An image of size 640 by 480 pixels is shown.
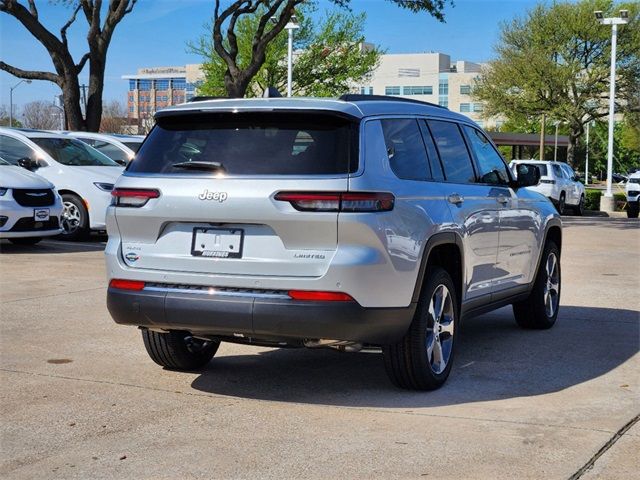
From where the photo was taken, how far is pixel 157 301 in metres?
5.86

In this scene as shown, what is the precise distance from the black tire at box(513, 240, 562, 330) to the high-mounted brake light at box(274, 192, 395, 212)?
344 cm

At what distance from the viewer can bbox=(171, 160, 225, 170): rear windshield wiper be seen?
5828 millimetres

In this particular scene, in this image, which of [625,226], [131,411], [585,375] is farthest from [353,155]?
[625,226]

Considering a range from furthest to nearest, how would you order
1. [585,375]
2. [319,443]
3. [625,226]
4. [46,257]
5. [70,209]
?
[625,226]
[70,209]
[46,257]
[585,375]
[319,443]

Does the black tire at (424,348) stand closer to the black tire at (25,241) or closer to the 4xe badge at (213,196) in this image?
the 4xe badge at (213,196)

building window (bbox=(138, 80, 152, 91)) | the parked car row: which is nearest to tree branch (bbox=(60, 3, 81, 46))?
the parked car row

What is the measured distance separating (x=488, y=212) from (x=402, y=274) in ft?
5.77

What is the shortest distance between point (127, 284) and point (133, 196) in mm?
528

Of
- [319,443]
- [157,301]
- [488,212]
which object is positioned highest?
[488,212]

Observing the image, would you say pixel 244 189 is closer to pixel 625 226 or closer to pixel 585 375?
pixel 585 375

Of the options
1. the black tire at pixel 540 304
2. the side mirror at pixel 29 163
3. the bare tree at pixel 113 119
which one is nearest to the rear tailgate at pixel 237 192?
the black tire at pixel 540 304

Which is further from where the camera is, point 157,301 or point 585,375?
point 585,375

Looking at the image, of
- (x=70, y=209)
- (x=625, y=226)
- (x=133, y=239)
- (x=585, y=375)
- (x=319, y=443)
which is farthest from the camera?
(x=625, y=226)

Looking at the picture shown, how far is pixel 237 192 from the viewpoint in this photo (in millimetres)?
5680
